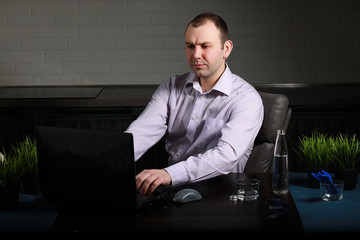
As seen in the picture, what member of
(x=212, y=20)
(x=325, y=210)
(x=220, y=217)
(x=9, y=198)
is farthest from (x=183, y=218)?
(x=212, y=20)

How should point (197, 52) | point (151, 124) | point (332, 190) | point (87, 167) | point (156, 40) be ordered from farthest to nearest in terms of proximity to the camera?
point (156, 40), point (151, 124), point (197, 52), point (332, 190), point (87, 167)

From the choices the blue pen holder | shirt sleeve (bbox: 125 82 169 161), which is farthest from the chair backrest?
the blue pen holder

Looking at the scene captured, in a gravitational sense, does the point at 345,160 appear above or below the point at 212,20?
below

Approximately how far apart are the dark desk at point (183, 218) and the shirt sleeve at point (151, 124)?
819 millimetres

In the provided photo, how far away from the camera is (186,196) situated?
182 centimetres

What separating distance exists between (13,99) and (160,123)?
140cm

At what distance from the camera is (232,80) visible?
104 inches

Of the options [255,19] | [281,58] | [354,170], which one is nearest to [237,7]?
[255,19]

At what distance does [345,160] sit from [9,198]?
3.94 feet

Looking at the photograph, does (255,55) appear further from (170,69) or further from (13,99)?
(13,99)

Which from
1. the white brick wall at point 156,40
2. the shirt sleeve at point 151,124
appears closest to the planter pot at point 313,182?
the shirt sleeve at point 151,124

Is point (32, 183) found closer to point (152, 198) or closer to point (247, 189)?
point (152, 198)

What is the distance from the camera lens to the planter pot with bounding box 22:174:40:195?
1.94 metres

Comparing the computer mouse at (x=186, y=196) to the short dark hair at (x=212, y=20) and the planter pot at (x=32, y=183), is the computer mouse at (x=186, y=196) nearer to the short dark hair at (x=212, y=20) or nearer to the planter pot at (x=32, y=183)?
the planter pot at (x=32, y=183)
